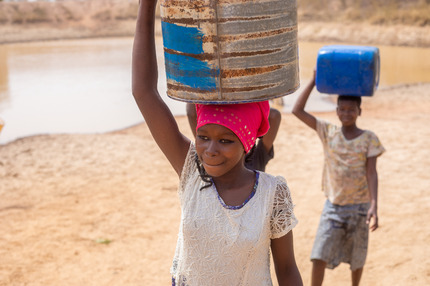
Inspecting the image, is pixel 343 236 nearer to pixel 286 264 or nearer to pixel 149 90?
pixel 286 264

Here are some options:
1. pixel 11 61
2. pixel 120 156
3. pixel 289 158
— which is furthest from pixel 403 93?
pixel 11 61

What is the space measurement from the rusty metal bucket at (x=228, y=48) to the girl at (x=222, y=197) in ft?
0.38

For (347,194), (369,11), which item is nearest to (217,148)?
(347,194)

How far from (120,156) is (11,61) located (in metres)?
18.1

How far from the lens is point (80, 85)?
16.5 m

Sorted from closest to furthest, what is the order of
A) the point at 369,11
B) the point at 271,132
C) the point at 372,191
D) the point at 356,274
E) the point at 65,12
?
the point at 271,132 < the point at 372,191 < the point at 356,274 < the point at 369,11 < the point at 65,12

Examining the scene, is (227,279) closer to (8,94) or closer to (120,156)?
(120,156)

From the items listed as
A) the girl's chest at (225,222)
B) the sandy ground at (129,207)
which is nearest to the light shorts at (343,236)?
the sandy ground at (129,207)

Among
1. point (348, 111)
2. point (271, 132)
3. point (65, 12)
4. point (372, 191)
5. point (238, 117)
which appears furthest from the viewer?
point (65, 12)

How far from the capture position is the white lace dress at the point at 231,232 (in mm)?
1562

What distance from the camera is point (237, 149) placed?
1.58m

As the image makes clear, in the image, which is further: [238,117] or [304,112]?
[304,112]

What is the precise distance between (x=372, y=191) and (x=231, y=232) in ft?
6.36

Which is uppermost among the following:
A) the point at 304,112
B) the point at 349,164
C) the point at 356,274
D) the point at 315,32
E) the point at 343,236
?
the point at 304,112
